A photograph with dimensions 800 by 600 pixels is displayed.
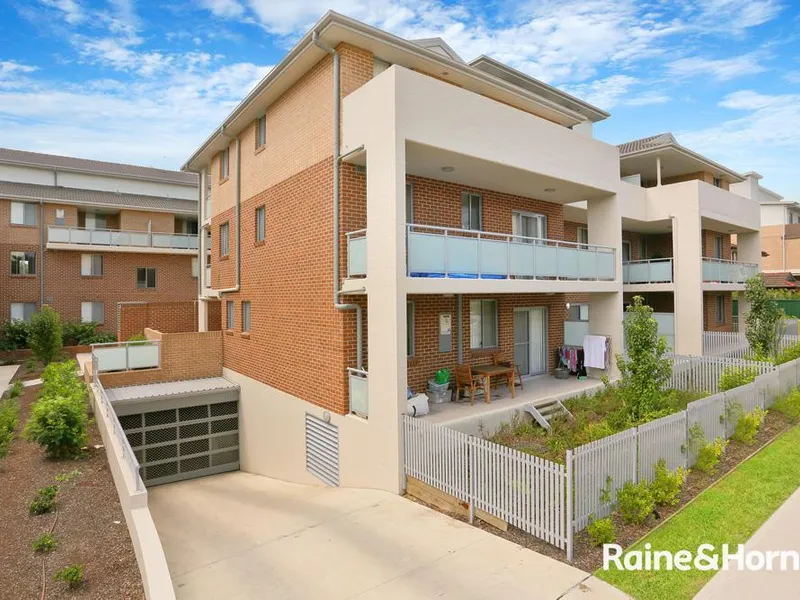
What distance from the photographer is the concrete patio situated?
10.9m

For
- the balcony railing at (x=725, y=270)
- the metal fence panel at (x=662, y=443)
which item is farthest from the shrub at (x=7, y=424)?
the balcony railing at (x=725, y=270)

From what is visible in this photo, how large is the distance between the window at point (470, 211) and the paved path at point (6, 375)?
55.2 ft

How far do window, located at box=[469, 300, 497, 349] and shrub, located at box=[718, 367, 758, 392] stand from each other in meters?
6.40

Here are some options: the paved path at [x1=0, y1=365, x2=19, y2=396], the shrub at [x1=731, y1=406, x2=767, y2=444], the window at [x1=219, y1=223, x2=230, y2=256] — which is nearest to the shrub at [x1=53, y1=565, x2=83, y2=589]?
the shrub at [x1=731, y1=406, x2=767, y2=444]

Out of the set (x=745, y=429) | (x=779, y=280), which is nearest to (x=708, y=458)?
(x=745, y=429)

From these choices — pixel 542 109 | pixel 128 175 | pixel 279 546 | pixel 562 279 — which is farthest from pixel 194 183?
pixel 279 546

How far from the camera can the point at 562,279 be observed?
550 inches

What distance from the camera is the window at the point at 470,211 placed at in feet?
46.6

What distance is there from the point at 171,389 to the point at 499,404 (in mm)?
11386

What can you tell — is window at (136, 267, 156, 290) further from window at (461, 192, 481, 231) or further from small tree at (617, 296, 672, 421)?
small tree at (617, 296, 672, 421)

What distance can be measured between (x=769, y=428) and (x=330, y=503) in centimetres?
1125

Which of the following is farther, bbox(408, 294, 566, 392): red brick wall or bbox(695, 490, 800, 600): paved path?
bbox(408, 294, 566, 392): red brick wall

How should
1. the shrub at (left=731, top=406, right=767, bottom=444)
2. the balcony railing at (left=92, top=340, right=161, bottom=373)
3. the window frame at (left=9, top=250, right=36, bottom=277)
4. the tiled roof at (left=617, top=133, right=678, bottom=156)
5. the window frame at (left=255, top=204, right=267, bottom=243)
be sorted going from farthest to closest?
1. the window frame at (left=9, top=250, right=36, bottom=277)
2. the tiled roof at (left=617, top=133, right=678, bottom=156)
3. the balcony railing at (left=92, top=340, right=161, bottom=373)
4. the window frame at (left=255, top=204, right=267, bottom=243)
5. the shrub at (left=731, top=406, right=767, bottom=444)

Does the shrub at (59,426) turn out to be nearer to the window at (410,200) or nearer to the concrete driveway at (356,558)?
the concrete driveway at (356,558)
